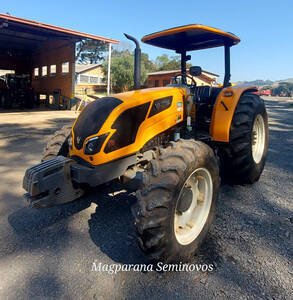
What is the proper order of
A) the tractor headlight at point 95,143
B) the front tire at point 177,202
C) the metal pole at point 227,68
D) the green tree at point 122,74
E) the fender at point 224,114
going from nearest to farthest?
the front tire at point 177,202, the tractor headlight at point 95,143, the fender at point 224,114, the metal pole at point 227,68, the green tree at point 122,74

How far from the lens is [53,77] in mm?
17984

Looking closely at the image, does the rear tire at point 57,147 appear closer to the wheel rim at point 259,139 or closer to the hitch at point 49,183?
the hitch at point 49,183

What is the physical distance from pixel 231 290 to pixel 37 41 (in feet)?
68.1

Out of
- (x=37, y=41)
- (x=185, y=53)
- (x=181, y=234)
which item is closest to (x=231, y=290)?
(x=181, y=234)

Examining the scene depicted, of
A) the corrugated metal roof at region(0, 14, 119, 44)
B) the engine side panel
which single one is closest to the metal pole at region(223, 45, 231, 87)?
the engine side panel

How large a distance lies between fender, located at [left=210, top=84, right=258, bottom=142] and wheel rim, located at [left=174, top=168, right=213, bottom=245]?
101 centimetres

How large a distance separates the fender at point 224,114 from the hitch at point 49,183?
188 centimetres

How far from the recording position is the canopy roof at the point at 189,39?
11.1ft

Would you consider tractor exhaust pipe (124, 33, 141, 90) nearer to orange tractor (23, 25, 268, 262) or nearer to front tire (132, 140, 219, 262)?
orange tractor (23, 25, 268, 262)

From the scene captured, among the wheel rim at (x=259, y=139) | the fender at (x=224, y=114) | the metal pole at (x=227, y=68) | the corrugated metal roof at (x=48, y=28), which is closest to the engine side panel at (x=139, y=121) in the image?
the fender at (x=224, y=114)

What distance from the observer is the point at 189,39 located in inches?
151

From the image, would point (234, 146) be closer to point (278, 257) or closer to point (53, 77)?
point (278, 257)

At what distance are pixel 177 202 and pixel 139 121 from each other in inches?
35.5

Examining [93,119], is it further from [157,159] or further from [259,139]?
[259,139]
